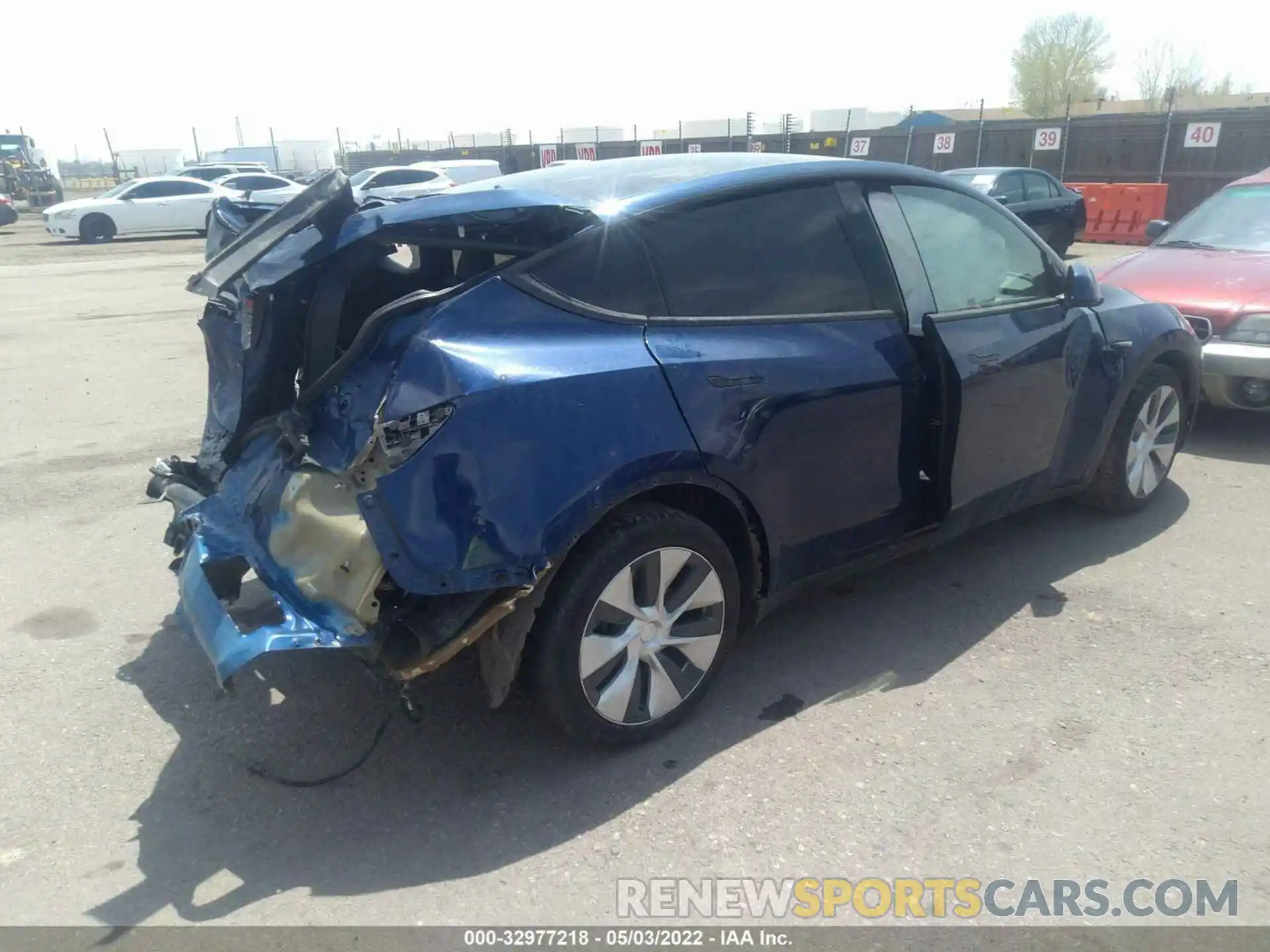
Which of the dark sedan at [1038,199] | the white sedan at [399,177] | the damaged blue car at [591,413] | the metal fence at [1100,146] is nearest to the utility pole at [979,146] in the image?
the metal fence at [1100,146]

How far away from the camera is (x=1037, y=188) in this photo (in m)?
15.1

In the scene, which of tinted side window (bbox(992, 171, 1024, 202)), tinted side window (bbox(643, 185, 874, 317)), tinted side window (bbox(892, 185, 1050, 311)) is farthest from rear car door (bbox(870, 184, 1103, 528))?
tinted side window (bbox(992, 171, 1024, 202))

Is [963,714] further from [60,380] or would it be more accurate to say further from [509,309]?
[60,380]

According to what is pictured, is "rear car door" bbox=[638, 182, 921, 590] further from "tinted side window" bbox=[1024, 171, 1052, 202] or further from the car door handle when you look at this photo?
"tinted side window" bbox=[1024, 171, 1052, 202]

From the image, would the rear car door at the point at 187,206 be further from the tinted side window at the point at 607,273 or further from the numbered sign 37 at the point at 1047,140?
the tinted side window at the point at 607,273

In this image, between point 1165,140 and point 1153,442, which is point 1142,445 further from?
point 1165,140

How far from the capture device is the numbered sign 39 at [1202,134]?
1878cm

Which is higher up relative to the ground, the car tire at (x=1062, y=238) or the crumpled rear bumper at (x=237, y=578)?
the crumpled rear bumper at (x=237, y=578)

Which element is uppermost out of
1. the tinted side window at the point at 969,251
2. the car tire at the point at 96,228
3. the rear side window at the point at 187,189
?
the tinted side window at the point at 969,251

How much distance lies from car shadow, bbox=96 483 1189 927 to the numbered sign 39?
1849 centimetres

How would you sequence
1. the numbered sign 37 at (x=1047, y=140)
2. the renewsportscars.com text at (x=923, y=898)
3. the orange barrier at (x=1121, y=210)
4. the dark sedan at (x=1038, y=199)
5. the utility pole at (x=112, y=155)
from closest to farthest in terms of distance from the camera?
1. the renewsportscars.com text at (x=923, y=898)
2. the dark sedan at (x=1038, y=199)
3. the orange barrier at (x=1121, y=210)
4. the numbered sign 37 at (x=1047, y=140)
5. the utility pole at (x=112, y=155)

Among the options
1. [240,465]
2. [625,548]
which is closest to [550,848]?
[625,548]

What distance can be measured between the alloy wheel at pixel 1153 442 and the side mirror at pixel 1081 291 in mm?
803
